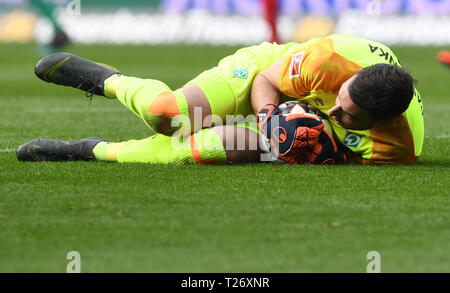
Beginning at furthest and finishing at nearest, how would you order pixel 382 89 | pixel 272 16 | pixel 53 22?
1. pixel 53 22
2. pixel 272 16
3. pixel 382 89

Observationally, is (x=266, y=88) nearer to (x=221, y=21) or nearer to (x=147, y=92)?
(x=147, y=92)

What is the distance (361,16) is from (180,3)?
17.1ft

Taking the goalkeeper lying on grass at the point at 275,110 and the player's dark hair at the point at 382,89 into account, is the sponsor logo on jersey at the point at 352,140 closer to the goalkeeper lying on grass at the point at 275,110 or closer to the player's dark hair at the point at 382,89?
the goalkeeper lying on grass at the point at 275,110

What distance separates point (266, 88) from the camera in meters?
4.73

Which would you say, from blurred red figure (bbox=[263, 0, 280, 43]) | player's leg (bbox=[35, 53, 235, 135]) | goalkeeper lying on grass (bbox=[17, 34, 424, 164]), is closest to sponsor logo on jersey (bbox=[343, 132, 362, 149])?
goalkeeper lying on grass (bbox=[17, 34, 424, 164])

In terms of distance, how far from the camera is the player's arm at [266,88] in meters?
4.68

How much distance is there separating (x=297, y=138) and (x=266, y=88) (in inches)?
16.3

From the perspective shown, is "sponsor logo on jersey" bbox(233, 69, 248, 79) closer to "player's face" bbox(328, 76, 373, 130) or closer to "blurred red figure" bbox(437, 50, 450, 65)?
"player's face" bbox(328, 76, 373, 130)

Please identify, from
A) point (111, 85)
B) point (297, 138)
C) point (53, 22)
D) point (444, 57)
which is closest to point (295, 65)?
point (297, 138)

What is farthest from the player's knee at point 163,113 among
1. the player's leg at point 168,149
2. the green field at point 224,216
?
the green field at point 224,216

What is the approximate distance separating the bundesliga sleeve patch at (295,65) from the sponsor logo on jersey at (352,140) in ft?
1.40

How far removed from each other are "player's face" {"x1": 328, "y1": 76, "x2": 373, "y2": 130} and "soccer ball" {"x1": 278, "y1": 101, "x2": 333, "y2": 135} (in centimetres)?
19
